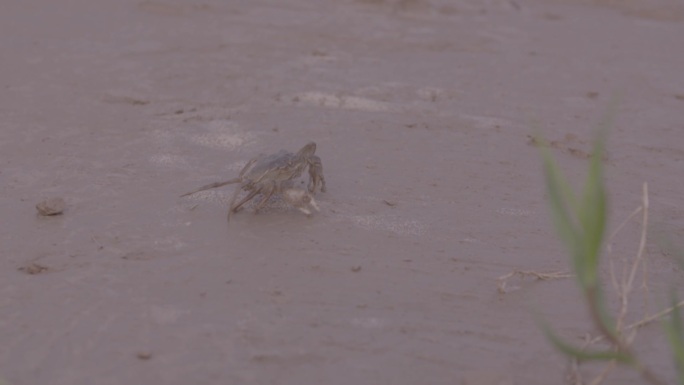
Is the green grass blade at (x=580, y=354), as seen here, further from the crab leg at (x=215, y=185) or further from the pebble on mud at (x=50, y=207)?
the pebble on mud at (x=50, y=207)

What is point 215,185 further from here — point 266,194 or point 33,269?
point 33,269

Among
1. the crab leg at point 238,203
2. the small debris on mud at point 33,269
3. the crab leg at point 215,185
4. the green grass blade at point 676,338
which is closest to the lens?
the green grass blade at point 676,338

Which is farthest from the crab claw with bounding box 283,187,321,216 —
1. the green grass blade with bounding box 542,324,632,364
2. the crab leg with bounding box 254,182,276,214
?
the green grass blade with bounding box 542,324,632,364

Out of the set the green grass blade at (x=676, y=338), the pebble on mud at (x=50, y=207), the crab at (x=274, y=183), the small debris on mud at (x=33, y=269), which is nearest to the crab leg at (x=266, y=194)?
the crab at (x=274, y=183)

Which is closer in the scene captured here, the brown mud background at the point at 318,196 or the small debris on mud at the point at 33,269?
the brown mud background at the point at 318,196

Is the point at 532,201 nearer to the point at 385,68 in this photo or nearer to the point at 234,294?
the point at 234,294

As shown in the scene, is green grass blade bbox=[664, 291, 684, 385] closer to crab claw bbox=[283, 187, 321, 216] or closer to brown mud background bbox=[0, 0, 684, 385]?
brown mud background bbox=[0, 0, 684, 385]

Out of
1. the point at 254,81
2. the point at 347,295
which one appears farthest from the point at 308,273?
the point at 254,81
